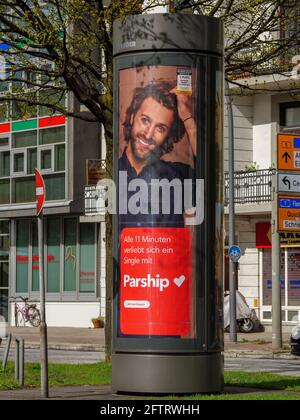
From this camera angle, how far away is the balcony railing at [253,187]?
36844 millimetres

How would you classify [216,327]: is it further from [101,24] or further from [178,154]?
[101,24]

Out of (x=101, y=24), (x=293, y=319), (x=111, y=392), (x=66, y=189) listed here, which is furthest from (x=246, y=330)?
(x=111, y=392)

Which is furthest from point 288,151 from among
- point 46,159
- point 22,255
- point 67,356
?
point 22,255

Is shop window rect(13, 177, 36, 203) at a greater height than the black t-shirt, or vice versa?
shop window rect(13, 177, 36, 203)

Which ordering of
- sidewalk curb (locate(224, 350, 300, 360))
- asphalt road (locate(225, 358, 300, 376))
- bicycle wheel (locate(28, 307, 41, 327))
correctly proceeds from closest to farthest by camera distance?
asphalt road (locate(225, 358, 300, 376)) < sidewalk curb (locate(224, 350, 300, 360)) < bicycle wheel (locate(28, 307, 41, 327))

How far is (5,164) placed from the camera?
44.9m

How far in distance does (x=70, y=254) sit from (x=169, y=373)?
30.3 m

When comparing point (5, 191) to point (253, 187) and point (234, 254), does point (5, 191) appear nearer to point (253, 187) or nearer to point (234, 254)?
point (253, 187)

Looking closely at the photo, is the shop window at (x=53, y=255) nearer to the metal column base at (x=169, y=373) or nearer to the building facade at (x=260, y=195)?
the building facade at (x=260, y=195)

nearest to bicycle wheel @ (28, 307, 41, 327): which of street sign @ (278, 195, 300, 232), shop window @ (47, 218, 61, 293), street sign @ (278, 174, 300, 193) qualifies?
shop window @ (47, 218, 61, 293)

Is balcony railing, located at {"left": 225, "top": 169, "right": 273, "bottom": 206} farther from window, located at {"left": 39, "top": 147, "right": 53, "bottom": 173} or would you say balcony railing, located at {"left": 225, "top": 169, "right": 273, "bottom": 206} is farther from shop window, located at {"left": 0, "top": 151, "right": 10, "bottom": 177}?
shop window, located at {"left": 0, "top": 151, "right": 10, "bottom": 177}

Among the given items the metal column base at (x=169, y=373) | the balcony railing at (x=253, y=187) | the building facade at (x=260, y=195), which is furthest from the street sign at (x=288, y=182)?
the metal column base at (x=169, y=373)

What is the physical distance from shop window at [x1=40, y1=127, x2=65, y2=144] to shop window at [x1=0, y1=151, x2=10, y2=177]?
7.22 ft

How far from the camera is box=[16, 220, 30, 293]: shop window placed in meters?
45.3
